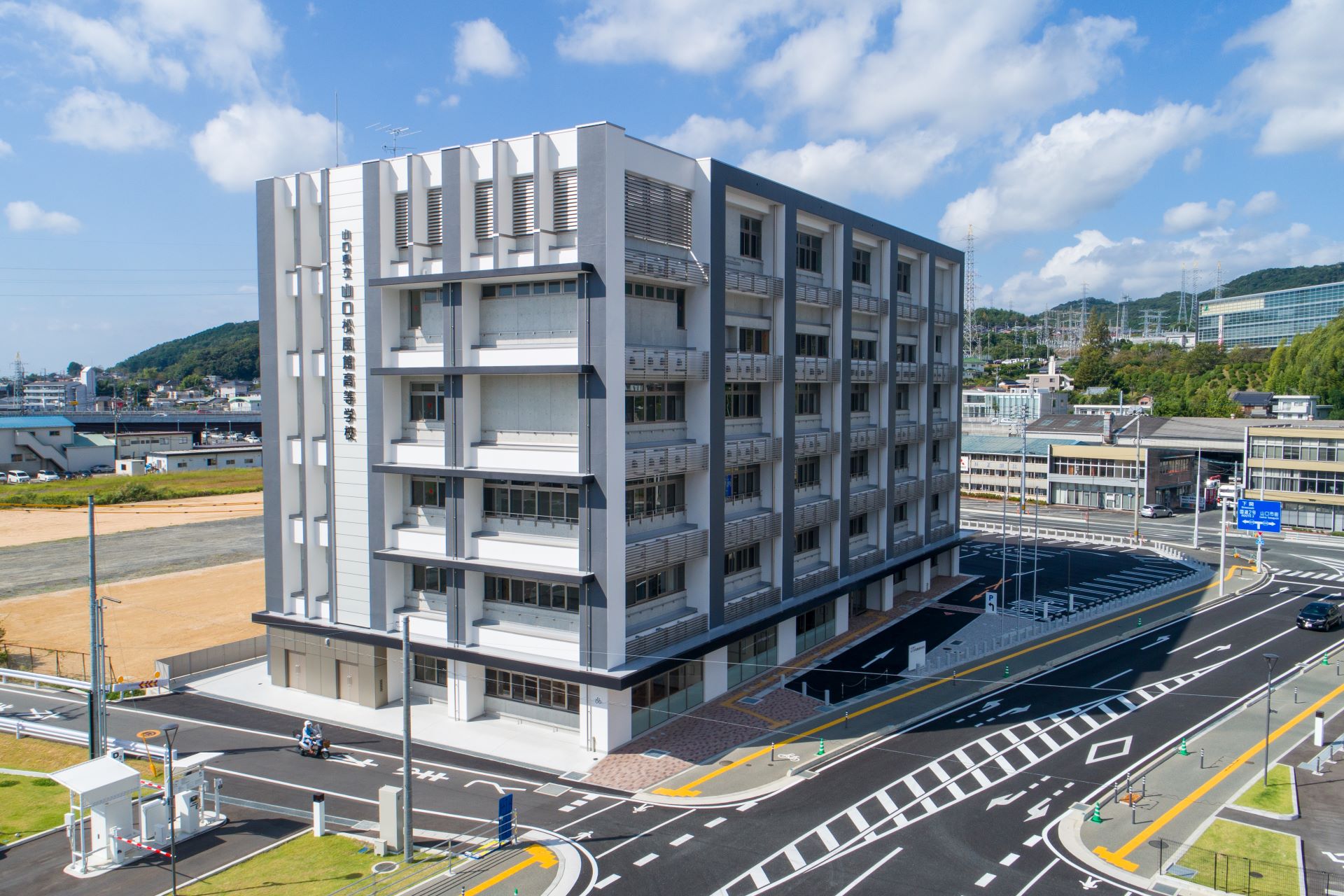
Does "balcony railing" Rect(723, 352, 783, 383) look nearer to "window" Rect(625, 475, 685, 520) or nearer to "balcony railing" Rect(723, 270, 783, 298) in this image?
"balcony railing" Rect(723, 270, 783, 298)

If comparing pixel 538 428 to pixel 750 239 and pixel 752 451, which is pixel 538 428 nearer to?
pixel 752 451

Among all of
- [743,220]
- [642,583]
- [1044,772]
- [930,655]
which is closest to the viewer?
[1044,772]

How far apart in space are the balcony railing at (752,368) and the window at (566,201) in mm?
10986

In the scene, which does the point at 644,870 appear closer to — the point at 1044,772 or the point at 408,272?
the point at 1044,772

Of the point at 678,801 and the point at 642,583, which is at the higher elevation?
the point at 642,583

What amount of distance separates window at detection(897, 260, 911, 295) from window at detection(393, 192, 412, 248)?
128 ft

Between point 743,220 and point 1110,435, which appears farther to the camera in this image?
point 1110,435

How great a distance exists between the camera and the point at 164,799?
29.5 meters

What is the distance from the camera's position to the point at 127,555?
90.4 m

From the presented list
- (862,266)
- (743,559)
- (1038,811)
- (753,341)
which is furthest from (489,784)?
(862,266)

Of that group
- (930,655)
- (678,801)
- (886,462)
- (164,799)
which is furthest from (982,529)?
(164,799)

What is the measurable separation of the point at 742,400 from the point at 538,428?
13.2m

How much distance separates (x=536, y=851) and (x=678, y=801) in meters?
6.21

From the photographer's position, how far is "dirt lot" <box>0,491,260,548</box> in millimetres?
106000
